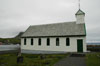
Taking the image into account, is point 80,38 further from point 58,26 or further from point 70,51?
point 58,26

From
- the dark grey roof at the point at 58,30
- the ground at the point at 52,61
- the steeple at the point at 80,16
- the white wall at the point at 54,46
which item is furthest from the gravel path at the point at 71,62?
the steeple at the point at 80,16

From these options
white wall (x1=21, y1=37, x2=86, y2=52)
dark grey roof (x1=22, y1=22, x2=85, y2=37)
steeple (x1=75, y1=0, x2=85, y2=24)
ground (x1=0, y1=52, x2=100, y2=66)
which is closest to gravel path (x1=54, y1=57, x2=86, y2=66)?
ground (x1=0, y1=52, x2=100, y2=66)

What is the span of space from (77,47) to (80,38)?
1.84 meters

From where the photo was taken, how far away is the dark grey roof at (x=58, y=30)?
2252 centimetres

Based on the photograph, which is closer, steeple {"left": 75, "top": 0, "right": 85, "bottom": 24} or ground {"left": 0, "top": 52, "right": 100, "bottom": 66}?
ground {"left": 0, "top": 52, "right": 100, "bottom": 66}

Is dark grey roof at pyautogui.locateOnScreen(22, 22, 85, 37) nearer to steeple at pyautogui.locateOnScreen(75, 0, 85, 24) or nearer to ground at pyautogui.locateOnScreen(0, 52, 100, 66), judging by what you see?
steeple at pyautogui.locateOnScreen(75, 0, 85, 24)

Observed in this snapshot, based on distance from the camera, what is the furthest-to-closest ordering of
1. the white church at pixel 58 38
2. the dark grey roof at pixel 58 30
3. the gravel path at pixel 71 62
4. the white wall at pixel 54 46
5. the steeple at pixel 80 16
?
the steeple at pixel 80 16
the dark grey roof at pixel 58 30
the white wall at pixel 54 46
the white church at pixel 58 38
the gravel path at pixel 71 62

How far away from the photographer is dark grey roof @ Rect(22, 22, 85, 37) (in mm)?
22516

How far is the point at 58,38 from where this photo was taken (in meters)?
23.3

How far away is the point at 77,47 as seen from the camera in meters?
21.4

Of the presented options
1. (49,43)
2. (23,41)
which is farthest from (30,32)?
(49,43)

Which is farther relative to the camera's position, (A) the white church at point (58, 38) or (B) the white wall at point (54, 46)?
(B) the white wall at point (54, 46)

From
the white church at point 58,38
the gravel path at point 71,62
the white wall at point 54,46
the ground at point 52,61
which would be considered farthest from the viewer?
the white wall at point 54,46

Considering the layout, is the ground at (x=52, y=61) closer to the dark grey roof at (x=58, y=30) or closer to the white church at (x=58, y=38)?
the white church at (x=58, y=38)
